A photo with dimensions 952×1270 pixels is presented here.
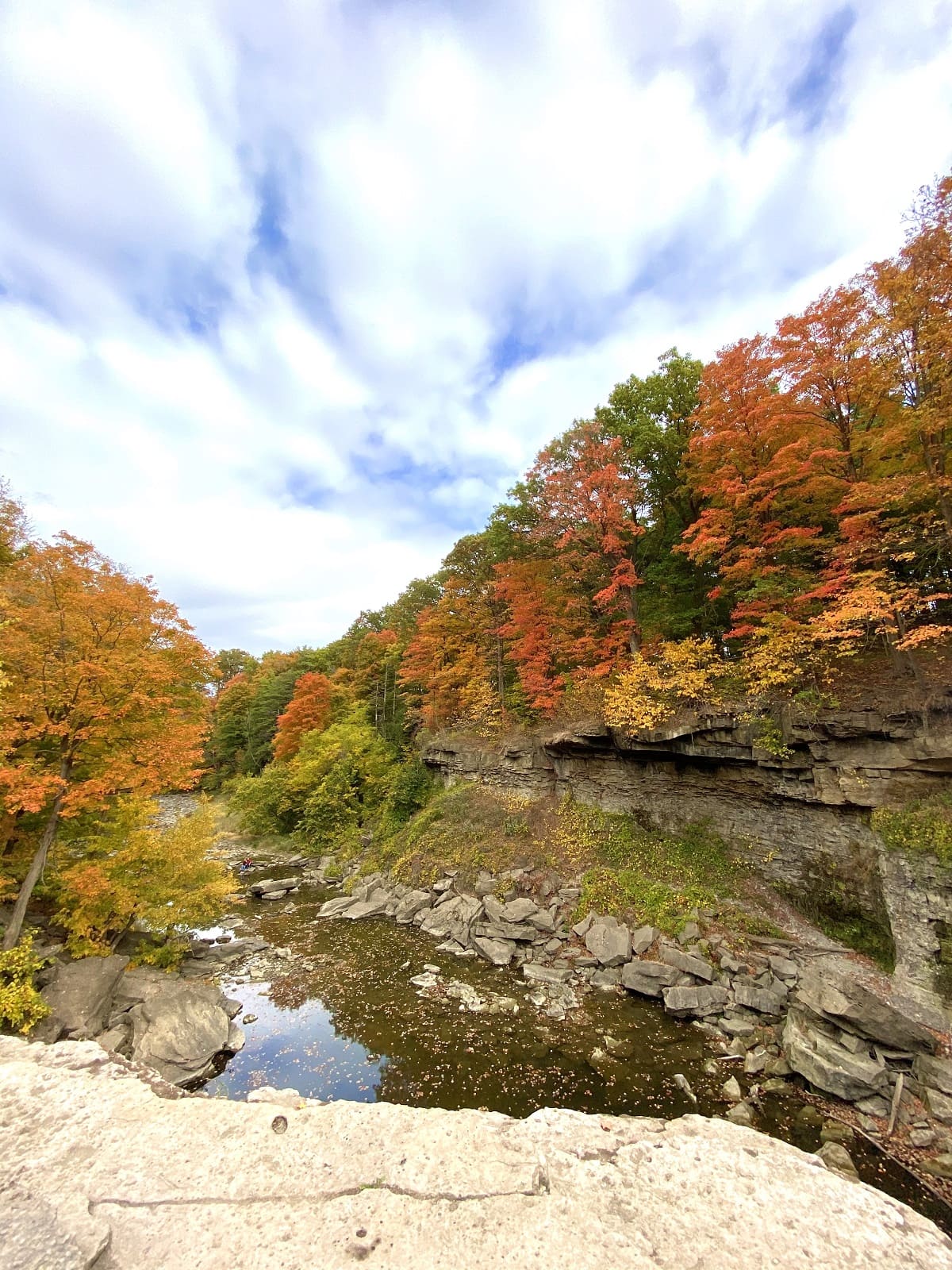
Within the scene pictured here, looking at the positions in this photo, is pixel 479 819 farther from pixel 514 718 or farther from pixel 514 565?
pixel 514 565

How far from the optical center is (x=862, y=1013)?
30.8 ft

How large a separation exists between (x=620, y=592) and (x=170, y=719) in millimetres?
15998

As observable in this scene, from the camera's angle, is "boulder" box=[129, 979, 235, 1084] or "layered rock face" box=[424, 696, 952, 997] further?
"layered rock face" box=[424, 696, 952, 997]

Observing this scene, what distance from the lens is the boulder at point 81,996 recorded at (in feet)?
32.2

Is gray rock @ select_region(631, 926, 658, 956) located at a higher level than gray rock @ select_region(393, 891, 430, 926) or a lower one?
higher

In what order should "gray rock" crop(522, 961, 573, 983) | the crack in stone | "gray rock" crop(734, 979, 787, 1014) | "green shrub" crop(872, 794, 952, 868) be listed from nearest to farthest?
the crack in stone, "green shrub" crop(872, 794, 952, 868), "gray rock" crop(734, 979, 787, 1014), "gray rock" crop(522, 961, 573, 983)

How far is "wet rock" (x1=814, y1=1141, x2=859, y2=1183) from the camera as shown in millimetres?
7227

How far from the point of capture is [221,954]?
15.6 meters

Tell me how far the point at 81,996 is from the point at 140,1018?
4.30 ft

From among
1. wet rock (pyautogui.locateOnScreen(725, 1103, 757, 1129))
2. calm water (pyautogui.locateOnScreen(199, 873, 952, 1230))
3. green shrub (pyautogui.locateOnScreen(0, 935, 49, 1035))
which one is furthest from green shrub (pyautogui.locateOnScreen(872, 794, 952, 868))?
green shrub (pyautogui.locateOnScreen(0, 935, 49, 1035))

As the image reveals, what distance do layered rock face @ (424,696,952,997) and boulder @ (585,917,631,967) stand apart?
13.6 feet

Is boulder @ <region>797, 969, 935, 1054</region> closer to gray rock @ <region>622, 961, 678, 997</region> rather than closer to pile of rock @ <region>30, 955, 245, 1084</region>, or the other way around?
gray rock @ <region>622, 961, 678, 997</region>

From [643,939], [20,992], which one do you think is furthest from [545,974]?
[20,992]

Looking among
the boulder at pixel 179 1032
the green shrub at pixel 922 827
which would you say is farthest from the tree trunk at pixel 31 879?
the green shrub at pixel 922 827
